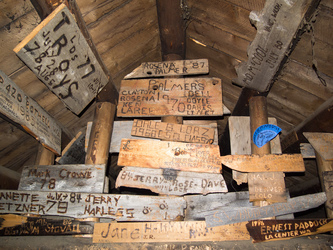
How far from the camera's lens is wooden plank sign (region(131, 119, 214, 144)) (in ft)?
10.2

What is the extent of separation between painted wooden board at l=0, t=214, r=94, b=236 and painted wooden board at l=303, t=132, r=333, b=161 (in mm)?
3250

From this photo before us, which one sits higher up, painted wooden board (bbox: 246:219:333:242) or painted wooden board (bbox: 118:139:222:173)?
painted wooden board (bbox: 118:139:222:173)

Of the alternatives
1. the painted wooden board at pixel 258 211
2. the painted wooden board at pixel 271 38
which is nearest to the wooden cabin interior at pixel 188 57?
the painted wooden board at pixel 271 38

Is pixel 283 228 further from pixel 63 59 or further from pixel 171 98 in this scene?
pixel 63 59

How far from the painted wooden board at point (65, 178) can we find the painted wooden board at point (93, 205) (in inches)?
5.9

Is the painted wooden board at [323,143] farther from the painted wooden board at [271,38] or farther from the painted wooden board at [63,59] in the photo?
the painted wooden board at [63,59]

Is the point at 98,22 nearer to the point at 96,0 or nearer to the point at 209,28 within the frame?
the point at 96,0

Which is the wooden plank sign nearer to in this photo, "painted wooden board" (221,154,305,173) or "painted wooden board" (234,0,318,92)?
"painted wooden board" (221,154,305,173)

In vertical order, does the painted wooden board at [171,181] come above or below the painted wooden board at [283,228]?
above

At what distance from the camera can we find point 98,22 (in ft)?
9.49

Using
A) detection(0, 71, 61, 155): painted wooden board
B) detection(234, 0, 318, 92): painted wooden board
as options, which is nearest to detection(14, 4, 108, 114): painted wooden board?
detection(0, 71, 61, 155): painted wooden board

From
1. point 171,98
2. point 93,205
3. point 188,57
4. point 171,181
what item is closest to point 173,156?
point 171,181

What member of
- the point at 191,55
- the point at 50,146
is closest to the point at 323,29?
the point at 191,55

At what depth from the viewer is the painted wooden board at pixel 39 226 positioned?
8.55 feet
